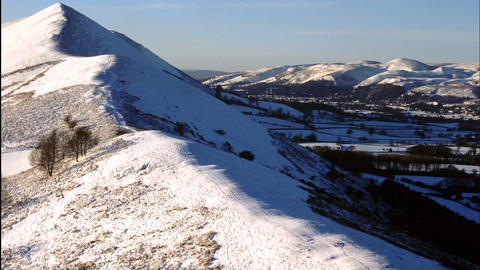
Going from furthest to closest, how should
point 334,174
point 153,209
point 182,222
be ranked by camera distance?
point 334,174, point 153,209, point 182,222

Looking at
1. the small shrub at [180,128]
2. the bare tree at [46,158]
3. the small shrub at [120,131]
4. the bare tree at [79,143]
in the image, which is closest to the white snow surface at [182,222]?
the bare tree at [46,158]

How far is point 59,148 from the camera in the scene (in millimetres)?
36031

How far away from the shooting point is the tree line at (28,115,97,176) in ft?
99.0

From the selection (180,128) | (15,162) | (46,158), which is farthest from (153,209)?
(180,128)

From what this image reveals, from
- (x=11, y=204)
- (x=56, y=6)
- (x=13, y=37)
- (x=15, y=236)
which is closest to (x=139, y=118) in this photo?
(x=11, y=204)

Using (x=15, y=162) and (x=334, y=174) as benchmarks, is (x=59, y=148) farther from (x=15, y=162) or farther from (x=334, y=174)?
(x=334, y=174)

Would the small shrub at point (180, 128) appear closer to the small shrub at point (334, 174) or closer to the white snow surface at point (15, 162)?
the white snow surface at point (15, 162)

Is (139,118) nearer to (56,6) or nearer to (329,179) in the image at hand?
(329,179)

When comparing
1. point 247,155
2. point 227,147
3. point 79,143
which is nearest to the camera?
point 79,143

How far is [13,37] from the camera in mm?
106125

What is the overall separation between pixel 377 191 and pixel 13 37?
120 m

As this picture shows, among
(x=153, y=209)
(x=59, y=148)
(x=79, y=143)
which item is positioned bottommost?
(x=153, y=209)

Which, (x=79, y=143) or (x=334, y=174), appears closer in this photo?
(x=79, y=143)

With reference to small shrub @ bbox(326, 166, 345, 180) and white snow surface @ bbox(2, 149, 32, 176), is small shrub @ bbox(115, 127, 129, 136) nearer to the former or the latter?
white snow surface @ bbox(2, 149, 32, 176)
